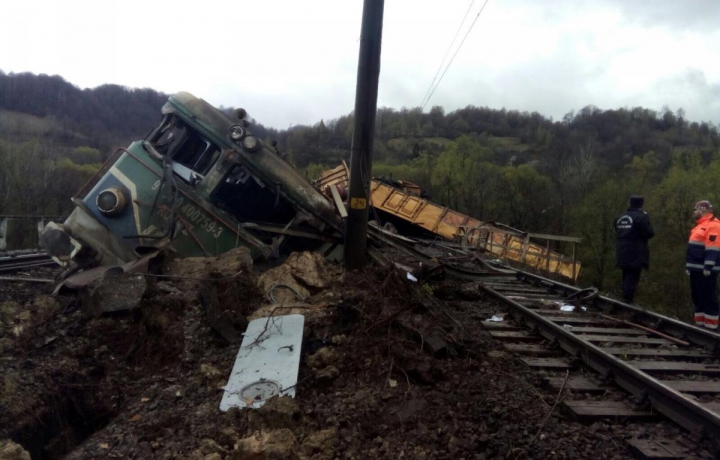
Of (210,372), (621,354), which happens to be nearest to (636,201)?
(621,354)

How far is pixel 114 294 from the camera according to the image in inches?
204

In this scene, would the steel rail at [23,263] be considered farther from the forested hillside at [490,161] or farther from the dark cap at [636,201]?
the dark cap at [636,201]

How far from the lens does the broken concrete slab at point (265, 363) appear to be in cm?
384

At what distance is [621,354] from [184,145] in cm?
626

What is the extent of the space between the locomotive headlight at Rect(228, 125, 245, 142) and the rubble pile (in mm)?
1911

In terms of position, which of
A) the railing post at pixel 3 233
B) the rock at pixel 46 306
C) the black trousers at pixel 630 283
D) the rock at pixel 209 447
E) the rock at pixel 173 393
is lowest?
the railing post at pixel 3 233

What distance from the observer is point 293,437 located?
3.24 metres

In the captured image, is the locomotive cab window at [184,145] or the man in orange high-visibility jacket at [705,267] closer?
the man in orange high-visibility jacket at [705,267]

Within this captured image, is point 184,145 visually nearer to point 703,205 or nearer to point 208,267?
point 208,267

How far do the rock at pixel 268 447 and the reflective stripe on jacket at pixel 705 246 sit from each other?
611 centimetres

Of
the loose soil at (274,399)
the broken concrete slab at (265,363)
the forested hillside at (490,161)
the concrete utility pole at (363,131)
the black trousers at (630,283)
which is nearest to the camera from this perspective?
the loose soil at (274,399)

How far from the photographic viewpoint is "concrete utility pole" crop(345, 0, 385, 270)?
6.98 metres

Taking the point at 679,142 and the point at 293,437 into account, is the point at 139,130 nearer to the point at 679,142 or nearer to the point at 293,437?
the point at 293,437

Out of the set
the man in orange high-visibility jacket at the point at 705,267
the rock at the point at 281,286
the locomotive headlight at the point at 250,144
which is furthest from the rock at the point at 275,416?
the man in orange high-visibility jacket at the point at 705,267
